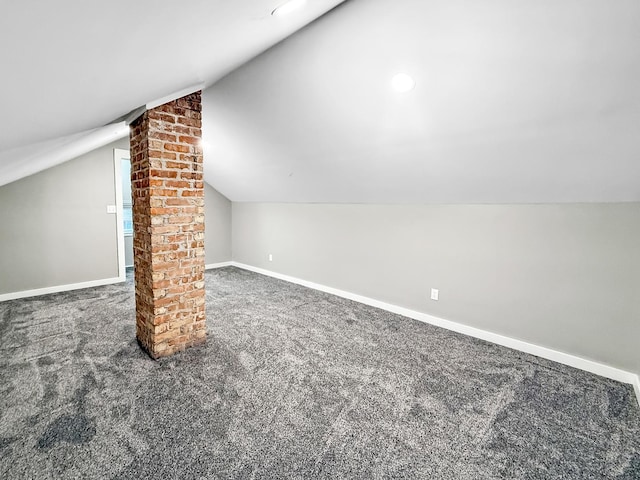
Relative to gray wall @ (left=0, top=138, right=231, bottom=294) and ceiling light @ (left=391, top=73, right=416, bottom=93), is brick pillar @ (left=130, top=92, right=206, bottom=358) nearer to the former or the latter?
ceiling light @ (left=391, top=73, right=416, bottom=93)

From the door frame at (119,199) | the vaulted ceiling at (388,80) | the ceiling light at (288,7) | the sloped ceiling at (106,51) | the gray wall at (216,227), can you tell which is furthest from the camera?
the gray wall at (216,227)

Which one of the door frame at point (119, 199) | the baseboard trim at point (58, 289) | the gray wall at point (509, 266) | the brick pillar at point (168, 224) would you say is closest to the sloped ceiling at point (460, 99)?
the gray wall at point (509, 266)

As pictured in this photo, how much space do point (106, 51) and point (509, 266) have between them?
9.96ft

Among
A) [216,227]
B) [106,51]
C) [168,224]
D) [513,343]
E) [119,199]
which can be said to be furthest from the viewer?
[216,227]

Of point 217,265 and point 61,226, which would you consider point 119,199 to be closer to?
point 61,226

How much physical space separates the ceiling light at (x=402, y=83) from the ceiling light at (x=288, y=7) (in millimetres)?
713

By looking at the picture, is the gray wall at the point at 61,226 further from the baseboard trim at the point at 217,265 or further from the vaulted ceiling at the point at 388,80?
the vaulted ceiling at the point at 388,80

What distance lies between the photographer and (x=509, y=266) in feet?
9.02

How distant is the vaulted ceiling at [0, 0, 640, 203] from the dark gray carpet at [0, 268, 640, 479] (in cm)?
144

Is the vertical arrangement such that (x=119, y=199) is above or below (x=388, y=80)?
below

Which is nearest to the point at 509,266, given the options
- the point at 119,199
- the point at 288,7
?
the point at 288,7

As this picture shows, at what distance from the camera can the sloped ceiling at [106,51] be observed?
810 millimetres

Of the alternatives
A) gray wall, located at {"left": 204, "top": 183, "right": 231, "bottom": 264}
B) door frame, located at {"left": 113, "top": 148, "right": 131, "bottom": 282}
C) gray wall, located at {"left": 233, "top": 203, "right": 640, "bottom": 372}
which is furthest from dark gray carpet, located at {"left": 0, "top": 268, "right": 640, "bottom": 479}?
gray wall, located at {"left": 204, "top": 183, "right": 231, "bottom": 264}

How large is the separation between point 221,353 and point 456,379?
1796 millimetres
